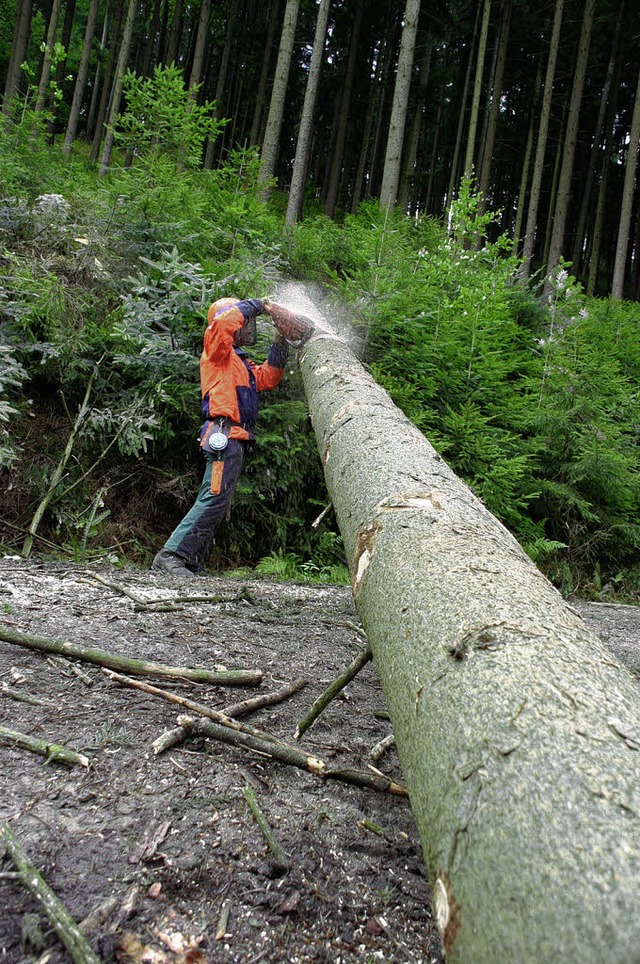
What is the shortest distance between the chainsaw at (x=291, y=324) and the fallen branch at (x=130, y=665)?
341 centimetres

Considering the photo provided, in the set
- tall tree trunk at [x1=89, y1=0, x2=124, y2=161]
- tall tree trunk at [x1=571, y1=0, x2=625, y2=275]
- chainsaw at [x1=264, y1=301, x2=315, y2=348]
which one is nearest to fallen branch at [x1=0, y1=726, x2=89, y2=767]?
chainsaw at [x1=264, y1=301, x2=315, y2=348]

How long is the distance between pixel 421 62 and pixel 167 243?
21107 millimetres

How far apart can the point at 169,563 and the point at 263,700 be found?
2974 mm

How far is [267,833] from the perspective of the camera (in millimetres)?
1370

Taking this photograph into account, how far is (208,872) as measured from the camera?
1251mm

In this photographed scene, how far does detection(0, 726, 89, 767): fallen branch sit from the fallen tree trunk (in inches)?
33.9

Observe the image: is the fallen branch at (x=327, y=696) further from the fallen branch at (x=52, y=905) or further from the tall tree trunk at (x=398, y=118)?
the tall tree trunk at (x=398, y=118)

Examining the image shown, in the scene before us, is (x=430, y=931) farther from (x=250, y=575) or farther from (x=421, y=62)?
(x=421, y=62)

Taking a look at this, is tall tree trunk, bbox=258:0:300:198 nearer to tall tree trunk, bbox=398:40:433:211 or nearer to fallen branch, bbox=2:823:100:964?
tall tree trunk, bbox=398:40:433:211

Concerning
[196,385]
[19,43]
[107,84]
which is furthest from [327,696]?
[107,84]

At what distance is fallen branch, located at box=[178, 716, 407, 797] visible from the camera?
1679 millimetres

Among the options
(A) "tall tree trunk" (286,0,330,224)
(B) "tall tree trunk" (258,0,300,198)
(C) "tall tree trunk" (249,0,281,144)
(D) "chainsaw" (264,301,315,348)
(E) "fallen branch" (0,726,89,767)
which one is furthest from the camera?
(C) "tall tree trunk" (249,0,281,144)

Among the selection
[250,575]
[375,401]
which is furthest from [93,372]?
[375,401]

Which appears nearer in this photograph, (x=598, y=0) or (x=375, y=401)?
(x=375, y=401)
